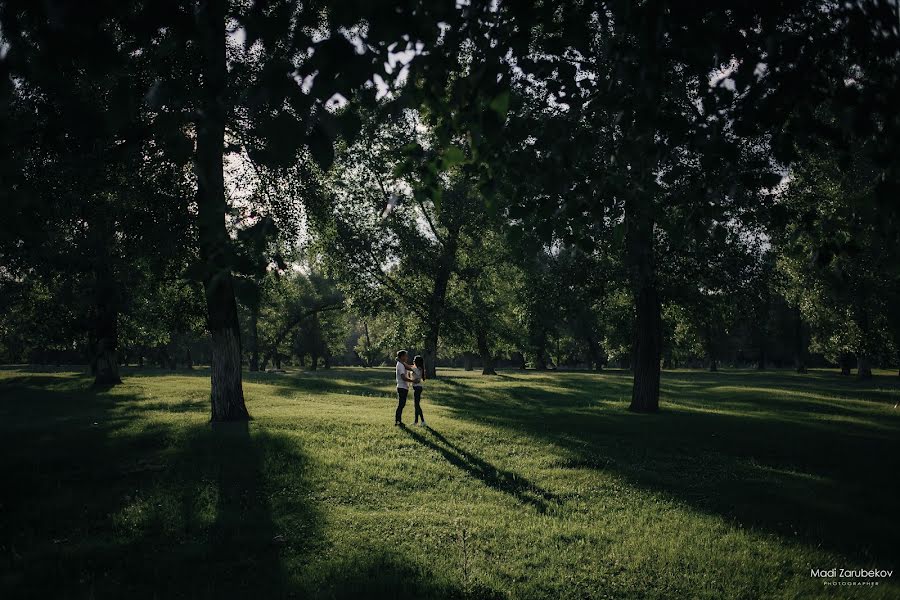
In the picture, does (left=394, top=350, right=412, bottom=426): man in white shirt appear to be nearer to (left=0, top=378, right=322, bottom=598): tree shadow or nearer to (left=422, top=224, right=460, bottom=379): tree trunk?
(left=0, top=378, right=322, bottom=598): tree shadow

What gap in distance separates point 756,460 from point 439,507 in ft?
27.4

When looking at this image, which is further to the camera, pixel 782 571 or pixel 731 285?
pixel 731 285

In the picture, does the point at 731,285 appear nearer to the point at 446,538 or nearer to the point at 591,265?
the point at 591,265

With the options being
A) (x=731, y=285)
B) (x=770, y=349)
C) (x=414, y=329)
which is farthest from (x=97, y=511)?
(x=770, y=349)

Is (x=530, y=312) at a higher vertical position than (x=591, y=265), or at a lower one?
lower

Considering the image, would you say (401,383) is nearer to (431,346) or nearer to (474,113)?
(474,113)

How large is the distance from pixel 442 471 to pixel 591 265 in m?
10.7

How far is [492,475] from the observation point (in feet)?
34.7

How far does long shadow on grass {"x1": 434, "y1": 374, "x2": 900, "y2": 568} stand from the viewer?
802 centimetres

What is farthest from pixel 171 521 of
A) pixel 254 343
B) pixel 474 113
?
pixel 254 343

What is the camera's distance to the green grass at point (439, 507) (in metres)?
6.04

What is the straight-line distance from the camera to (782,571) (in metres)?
6.33

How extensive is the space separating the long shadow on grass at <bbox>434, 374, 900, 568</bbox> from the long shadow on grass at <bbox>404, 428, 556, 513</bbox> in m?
1.81

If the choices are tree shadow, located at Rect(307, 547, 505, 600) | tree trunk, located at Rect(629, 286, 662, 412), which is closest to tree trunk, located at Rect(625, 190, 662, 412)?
tree trunk, located at Rect(629, 286, 662, 412)
